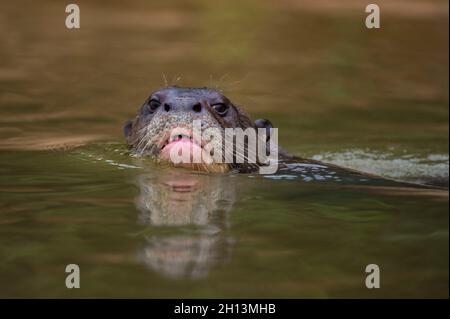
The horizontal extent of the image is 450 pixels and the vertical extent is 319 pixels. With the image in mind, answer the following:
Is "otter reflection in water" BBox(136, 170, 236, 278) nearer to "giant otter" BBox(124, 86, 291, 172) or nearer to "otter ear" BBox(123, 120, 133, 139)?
"giant otter" BBox(124, 86, 291, 172)

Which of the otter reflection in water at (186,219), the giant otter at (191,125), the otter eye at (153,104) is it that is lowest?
the otter reflection in water at (186,219)

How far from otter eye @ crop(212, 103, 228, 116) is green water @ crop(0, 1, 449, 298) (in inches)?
17.5

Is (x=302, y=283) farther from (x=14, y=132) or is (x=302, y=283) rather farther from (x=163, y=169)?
(x=14, y=132)

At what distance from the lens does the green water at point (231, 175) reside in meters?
4.53

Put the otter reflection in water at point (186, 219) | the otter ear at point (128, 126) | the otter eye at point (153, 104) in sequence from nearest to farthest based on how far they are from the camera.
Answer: the otter reflection in water at point (186, 219) → the otter eye at point (153, 104) → the otter ear at point (128, 126)

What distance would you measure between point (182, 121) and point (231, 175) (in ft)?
2.14

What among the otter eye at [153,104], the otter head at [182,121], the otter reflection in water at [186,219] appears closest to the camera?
the otter reflection in water at [186,219]

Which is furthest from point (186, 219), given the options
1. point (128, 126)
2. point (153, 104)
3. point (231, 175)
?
point (128, 126)

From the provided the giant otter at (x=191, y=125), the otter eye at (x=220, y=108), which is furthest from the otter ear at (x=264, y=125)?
the otter eye at (x=220, y=108)

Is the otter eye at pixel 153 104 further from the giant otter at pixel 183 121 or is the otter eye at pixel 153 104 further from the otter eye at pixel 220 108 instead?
the otter eye at pixel 220 108

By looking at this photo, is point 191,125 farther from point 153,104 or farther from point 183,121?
point 153,104

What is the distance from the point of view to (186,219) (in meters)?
5.25

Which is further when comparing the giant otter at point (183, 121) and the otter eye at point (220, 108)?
the otter eye at point (220, 108)
